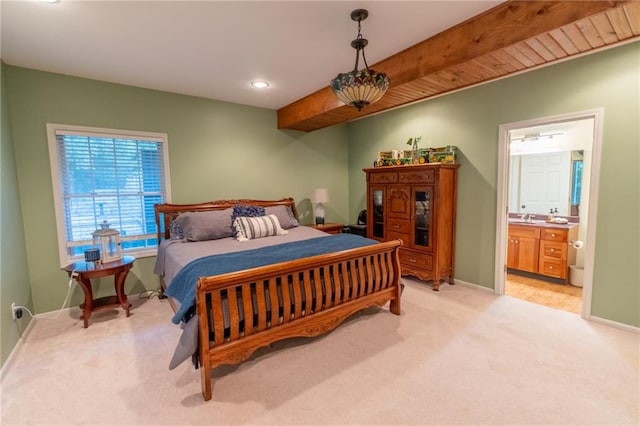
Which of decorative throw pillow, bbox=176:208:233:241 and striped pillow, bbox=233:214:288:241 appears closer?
decorative throw pillow, bbox=176:208:233:241

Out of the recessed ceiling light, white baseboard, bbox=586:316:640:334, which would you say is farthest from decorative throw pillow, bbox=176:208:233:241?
white baseboard, bbox=586:316:640:334

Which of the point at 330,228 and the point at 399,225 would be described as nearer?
the point at 399,225

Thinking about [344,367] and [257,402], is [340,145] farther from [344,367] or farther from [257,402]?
[257,402]

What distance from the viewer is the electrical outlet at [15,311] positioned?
239cm

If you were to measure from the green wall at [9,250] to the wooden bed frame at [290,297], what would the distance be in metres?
1.68

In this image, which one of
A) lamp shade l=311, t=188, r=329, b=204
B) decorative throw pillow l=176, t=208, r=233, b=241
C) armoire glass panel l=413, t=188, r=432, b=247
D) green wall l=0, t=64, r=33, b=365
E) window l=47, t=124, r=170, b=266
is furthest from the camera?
lamp shade l=311, t=188, r=329, b=204

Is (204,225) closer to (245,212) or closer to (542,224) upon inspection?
(245,212)

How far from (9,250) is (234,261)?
1968mm

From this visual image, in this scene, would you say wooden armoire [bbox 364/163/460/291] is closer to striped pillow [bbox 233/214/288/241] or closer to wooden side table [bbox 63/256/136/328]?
→ striped pillow [bbox 233/214/288/241]

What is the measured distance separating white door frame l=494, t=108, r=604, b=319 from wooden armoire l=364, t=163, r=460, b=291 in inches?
21.4

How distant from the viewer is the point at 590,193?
2.72 metres

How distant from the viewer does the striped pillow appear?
344 cm

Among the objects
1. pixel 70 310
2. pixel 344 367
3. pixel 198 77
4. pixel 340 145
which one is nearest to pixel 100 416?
pixel 344 367

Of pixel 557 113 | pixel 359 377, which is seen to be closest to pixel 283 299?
pixel 359 377
